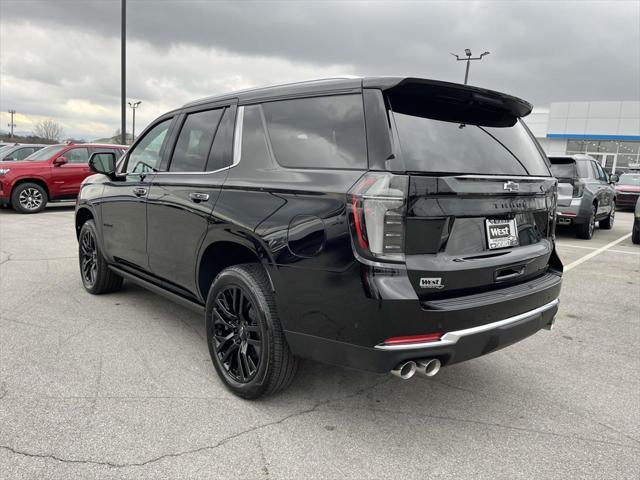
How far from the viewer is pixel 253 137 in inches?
122

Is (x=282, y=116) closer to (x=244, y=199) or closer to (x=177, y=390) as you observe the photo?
(x=244, y=199)

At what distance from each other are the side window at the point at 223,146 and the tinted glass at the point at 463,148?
49.2 inches

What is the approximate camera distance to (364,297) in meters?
2.27

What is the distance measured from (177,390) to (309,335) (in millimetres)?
1104

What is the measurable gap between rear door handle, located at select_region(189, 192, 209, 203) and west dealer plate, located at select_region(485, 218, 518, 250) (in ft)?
5.77

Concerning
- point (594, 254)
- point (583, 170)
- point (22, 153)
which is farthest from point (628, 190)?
point (22, 153)

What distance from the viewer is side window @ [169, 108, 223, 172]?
3.50 meters

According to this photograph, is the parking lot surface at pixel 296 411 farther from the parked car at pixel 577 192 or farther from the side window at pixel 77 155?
the side window at pixel 77 155

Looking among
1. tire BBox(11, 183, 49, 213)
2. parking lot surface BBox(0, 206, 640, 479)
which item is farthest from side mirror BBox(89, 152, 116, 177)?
tire BBox(11, 183, 49, 213)

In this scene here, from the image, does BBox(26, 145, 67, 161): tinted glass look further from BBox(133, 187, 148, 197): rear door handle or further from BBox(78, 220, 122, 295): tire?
BBox(133, 187, 148, 197): rear door handle


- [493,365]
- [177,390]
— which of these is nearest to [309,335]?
[177,390]

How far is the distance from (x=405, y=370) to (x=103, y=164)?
3.55 m

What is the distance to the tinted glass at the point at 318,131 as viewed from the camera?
2.49 meters

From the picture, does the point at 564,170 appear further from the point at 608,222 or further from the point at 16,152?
the point at 16,152
